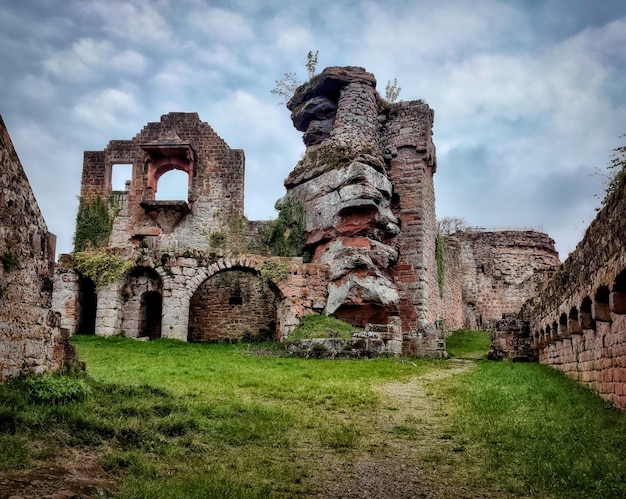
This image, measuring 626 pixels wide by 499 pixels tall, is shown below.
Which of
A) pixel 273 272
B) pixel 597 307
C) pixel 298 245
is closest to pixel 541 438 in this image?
pixel 597 307

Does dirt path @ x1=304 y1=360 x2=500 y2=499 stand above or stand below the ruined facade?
below

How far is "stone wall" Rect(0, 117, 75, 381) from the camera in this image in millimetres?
6434

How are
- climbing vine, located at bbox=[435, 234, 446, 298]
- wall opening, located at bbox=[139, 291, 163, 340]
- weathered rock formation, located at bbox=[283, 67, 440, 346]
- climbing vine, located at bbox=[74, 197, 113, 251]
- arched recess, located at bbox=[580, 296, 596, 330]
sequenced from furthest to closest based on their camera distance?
climbing vine, located at bbox=[74, 197, 113, 251]
climbing vine, located at bbox=[435, 234, 446, 298]
wall opening, located at bbox=[139, 291, 163, 340]
weathered rock formation, located at bbox=[283, 67, 440, 346]
arched recess, located at bbox=[580, 296, 596, 330]

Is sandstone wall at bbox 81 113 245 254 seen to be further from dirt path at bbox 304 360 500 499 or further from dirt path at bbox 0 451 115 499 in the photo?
dirt path at bbox 0 451 115 499

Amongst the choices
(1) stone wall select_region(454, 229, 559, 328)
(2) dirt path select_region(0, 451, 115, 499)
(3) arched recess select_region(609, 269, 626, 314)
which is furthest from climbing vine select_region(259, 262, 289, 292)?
(1) stone wall select_region(454, 229, 559, 328)

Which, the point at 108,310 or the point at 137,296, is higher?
the point at 137,296

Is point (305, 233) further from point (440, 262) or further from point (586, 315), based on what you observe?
point (586, 315)

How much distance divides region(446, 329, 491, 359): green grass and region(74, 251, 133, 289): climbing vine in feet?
39.0

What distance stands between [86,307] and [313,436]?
1510 centimetres

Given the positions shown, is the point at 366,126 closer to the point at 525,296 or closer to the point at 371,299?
the point at 371,299

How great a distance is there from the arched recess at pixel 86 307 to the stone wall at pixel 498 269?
21111mm

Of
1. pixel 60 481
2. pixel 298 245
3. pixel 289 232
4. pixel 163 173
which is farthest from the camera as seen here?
pixel 163 173

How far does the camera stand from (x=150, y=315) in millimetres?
20406

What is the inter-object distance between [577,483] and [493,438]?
1808 millimetres
